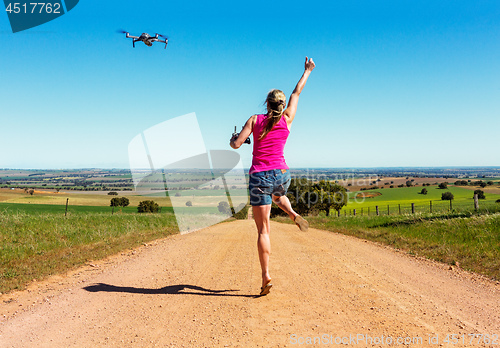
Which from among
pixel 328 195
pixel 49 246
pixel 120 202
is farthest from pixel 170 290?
pixel 120 202

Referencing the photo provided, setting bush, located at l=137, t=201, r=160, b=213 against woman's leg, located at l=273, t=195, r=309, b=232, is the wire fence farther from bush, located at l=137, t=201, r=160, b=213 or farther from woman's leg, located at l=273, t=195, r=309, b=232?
bush, located at l=137, t=201, r=160, b=213

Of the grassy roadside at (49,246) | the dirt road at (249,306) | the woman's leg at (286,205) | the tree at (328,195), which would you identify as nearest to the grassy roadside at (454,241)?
the dirt road at (249,306)

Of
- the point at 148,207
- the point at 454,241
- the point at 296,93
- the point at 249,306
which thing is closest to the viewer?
the point at 249,306

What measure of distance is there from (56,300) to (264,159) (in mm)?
3804

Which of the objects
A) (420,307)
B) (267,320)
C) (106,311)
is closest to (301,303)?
(267,320)

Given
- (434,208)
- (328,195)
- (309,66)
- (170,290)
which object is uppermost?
(309,66)

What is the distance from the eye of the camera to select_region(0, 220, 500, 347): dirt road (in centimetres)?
332

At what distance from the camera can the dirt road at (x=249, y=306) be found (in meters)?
3.32

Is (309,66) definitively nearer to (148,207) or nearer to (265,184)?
(265,184)

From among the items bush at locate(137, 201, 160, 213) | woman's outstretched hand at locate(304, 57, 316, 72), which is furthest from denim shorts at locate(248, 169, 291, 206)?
bush at locate(137, 201, 160, 213)

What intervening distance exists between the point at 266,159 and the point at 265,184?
0.36 meters

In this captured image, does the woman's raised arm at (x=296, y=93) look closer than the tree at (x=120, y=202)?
Yes

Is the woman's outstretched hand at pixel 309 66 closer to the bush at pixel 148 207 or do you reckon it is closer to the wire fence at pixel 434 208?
the wire fence at pixel 434 208

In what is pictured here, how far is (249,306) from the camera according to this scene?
4.19 metres
